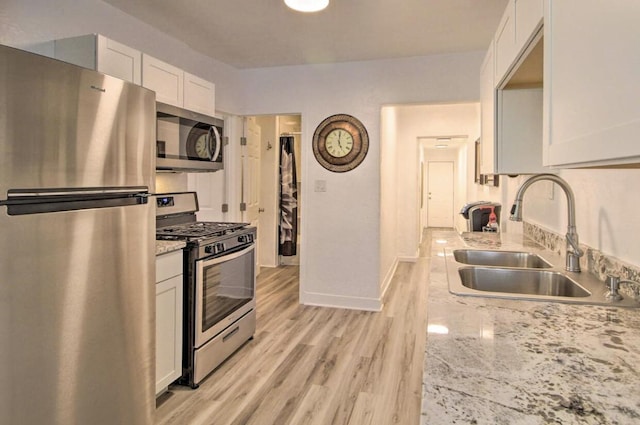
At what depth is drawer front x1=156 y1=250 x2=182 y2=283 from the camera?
7.02ft

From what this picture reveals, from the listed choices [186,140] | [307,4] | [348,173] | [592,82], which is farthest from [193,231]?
[592,82]

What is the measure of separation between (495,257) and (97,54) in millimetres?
2393

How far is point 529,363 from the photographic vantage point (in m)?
0.83

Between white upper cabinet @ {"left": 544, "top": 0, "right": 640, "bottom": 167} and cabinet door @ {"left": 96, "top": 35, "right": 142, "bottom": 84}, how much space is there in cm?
205

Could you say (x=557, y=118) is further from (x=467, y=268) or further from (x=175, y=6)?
(x=175, y=6)

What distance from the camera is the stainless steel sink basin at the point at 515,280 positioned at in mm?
1658

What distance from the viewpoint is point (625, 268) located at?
4.34 feet

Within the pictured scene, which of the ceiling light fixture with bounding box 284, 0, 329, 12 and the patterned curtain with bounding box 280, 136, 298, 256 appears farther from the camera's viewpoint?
the patterned curtain with bounding box 280, 136, 298, 256

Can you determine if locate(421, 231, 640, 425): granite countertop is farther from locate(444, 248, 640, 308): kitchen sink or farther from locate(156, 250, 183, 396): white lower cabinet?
locate(156, 250, 183, 396): white lower cabinet

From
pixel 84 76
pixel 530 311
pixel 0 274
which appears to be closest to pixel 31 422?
pixel 0 274

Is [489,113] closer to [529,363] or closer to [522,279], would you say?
[522,279]

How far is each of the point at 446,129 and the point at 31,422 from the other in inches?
242

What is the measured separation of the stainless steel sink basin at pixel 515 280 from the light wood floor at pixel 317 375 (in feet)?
2.85

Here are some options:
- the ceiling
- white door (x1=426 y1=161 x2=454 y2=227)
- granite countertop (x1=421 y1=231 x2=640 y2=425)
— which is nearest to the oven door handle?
granite countertop (x1=421 y1=231 x2=640 y2=425)
